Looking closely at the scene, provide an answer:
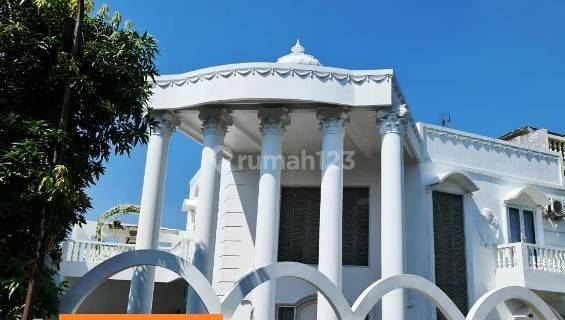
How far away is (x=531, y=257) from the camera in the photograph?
13.0 meters

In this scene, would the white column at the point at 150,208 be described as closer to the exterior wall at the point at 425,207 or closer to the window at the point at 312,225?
the exterior wall at the point at 425,207

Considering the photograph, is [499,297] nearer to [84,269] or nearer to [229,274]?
[229,274]

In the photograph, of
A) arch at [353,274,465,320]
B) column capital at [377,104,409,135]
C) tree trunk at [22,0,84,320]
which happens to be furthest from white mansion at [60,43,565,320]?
tree trunk at [22,0,84,320]

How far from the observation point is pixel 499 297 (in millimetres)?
7609

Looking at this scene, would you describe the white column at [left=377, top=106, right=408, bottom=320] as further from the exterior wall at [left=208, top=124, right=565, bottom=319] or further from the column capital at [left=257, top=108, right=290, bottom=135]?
the exterior wall at [left=208, top=124, right=565, bottom=319]

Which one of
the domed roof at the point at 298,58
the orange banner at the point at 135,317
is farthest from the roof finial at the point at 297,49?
the orange banner at the point at 135,317

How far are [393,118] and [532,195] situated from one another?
588 centimetres

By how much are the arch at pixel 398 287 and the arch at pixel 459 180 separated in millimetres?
6031

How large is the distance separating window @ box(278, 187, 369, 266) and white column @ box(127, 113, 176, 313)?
3685 mm

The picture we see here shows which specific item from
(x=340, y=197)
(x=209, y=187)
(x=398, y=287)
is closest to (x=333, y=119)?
(x=340, y=197)

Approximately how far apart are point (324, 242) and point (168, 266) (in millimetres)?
3778

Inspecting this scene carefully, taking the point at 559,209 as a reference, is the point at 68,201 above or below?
below

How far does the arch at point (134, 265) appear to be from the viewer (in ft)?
21.8

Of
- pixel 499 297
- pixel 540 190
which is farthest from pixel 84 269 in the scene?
pixel 540 190
